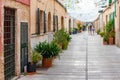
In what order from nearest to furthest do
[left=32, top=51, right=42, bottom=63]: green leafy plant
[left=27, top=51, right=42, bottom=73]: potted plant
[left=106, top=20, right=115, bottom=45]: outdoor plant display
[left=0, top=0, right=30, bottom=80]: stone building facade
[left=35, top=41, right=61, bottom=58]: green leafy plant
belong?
[left=0, top=0, right=30, bottom=80]: stone building facade
[left=27, top=51, right=42, bottom=73]: potted plant
[left=32, top=51, right=42, bottom=63]: green leafy plant
[left=35, top=41, right=61, bottom=58]: green leafy plant
[left=106, top=20, right=115, bottom=45]: outdoor plant display

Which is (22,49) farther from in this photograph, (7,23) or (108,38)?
(108,38)

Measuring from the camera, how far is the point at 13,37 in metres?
12.6

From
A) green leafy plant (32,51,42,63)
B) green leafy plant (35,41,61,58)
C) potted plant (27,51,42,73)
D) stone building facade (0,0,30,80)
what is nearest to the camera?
stone building facade (0,0,30,80)

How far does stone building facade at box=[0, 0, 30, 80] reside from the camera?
35.5 feet

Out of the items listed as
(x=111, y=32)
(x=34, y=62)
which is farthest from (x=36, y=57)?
(x=111, y=32)

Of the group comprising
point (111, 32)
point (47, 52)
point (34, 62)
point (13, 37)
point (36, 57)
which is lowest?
point (34, 62)

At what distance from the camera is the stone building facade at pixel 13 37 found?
10.8 m

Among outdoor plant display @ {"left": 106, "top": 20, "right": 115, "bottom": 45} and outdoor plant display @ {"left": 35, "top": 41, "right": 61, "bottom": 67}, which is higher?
outdoor plant display @ {"left": 106, "top": 20, "right": 115, "bottom": 45}

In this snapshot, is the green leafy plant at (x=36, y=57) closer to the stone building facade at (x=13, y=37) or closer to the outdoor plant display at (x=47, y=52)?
the stone building facade at (x=13, y=37)

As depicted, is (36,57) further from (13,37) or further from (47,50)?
(13,37)

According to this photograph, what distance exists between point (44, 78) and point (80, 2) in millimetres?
23660

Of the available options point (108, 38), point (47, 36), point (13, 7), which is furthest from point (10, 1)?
point (108, 38)

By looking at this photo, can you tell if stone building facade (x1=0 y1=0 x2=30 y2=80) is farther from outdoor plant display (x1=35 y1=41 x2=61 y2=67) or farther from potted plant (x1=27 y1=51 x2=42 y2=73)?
outdoor plant display (x1=35 y1=41 x2=61 y2=67)

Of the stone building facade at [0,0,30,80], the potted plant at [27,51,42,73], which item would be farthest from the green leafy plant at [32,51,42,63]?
the stone building facade at [0,0,30,80]
